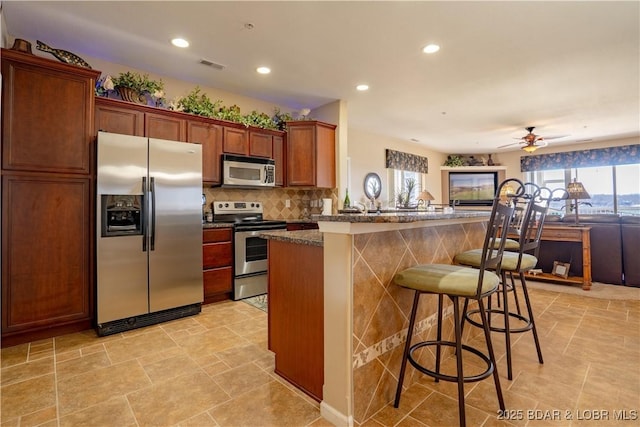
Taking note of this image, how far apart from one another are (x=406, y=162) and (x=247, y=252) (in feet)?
16.5

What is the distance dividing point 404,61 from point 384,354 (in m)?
2.89

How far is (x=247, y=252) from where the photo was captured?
378 cm

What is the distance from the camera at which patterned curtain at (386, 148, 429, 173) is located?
7.03m

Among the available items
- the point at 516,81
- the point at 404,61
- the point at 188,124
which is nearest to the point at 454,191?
the point at 516,81

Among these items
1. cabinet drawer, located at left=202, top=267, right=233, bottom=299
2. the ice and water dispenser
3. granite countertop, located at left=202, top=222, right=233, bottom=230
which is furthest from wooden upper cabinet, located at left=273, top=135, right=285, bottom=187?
the ice and water dispenser

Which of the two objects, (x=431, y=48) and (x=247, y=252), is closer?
(x=431, y=48)

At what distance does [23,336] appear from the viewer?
249 cm

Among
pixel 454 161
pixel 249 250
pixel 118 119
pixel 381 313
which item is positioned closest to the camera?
pixel 381 313

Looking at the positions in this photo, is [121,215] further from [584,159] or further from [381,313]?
[584,159]

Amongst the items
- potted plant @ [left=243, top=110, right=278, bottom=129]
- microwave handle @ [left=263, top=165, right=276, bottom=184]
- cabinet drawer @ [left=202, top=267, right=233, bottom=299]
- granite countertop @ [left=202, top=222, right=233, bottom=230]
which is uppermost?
potted plant @ [left=243, top=110, right=278, bottom=129]

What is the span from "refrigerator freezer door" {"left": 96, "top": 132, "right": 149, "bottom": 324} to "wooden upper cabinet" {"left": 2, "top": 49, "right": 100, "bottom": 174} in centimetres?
22

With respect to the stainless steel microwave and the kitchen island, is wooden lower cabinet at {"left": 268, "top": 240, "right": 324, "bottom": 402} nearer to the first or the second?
the kitchen island

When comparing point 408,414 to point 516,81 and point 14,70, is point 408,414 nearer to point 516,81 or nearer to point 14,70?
point 14,70

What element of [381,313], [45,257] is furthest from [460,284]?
[45,257]
